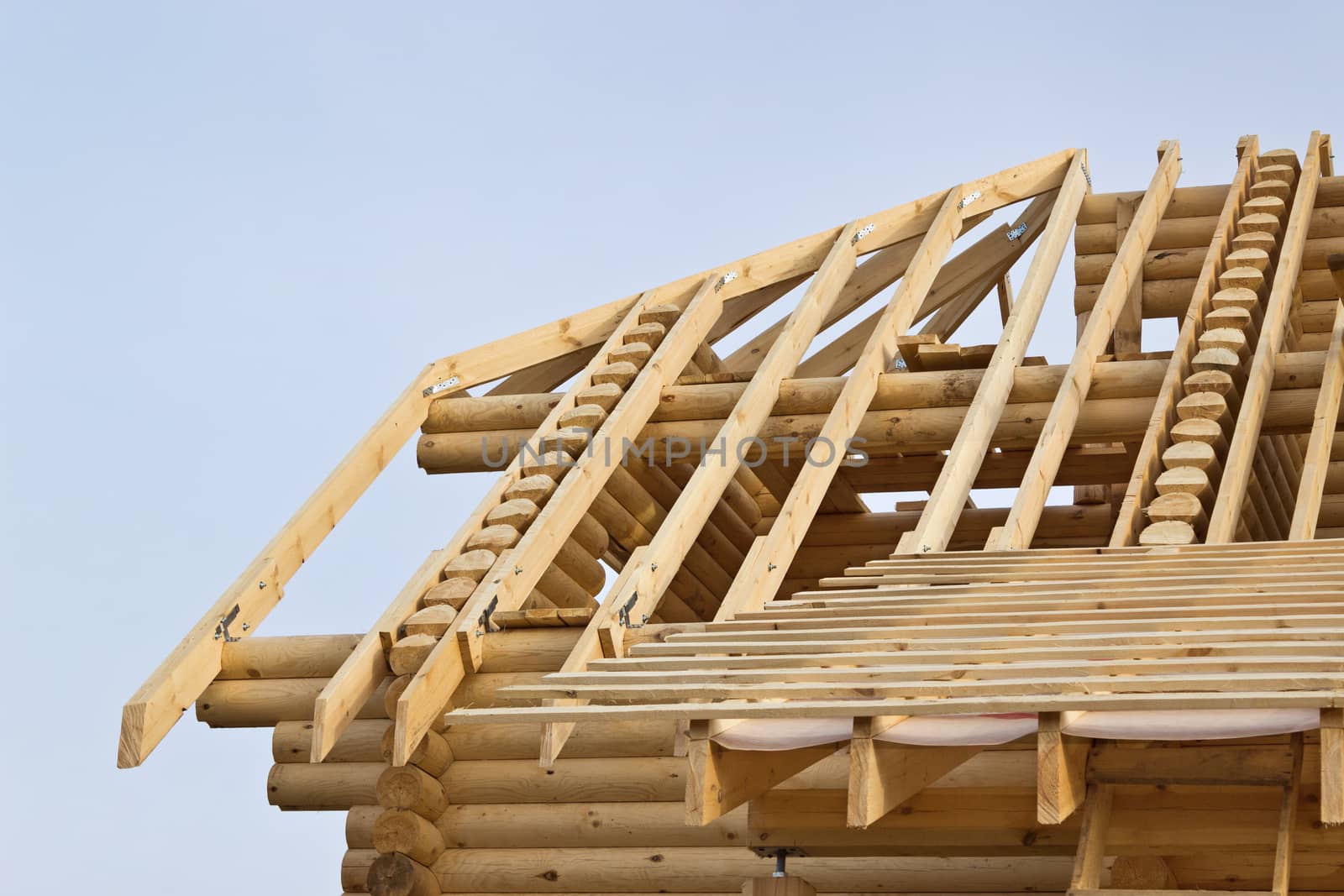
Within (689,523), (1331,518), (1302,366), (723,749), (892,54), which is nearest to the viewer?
(723,749)

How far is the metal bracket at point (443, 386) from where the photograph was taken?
34.7 ft

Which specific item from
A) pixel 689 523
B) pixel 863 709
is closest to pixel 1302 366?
pixel 689 523

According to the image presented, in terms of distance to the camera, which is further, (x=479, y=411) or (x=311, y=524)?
(x=479, y=411)

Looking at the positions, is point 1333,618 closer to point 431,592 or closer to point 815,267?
point 431,592

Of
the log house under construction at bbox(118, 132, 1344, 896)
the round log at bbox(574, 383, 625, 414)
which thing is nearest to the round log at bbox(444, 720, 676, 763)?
the log house under construction at bbox(118, 132, 1344, 896)

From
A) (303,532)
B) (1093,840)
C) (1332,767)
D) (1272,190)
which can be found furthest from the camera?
(1272,190)

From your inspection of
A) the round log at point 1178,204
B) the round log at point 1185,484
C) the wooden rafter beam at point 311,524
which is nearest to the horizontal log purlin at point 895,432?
the wooden rafter beam at point 311,524

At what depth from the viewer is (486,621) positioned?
8367mm

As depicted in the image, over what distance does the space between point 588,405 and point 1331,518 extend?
4890 mm

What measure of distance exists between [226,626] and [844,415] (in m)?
3.30

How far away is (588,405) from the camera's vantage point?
997 centimetres

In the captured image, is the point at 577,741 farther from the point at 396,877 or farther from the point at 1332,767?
the point at 1332,767

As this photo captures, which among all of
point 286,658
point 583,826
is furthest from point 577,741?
point 286,658

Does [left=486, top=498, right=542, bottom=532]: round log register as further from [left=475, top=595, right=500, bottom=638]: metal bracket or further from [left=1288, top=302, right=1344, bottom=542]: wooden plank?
[left=1288, top=302, right=1344, bottom=542]: wooden plank
